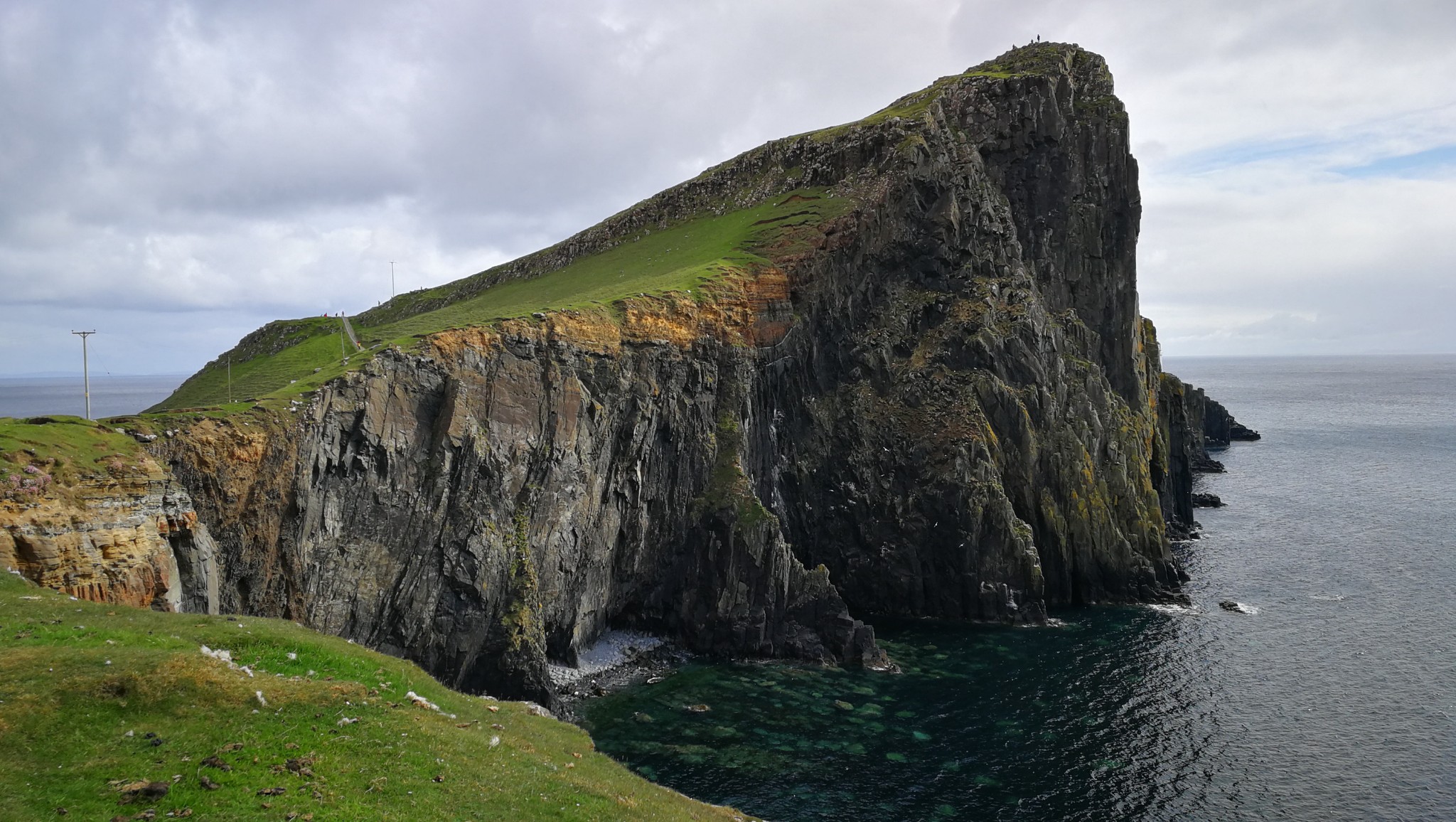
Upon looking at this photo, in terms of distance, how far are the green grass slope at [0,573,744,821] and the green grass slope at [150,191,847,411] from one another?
1040 inches

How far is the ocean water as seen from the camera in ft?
135

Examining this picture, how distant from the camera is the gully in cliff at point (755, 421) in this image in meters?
48.0

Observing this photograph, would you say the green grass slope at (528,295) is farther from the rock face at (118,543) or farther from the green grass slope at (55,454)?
the rock face at (118,543)

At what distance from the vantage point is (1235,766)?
144 feet

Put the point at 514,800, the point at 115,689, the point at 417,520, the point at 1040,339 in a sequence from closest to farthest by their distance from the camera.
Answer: the point at 115,689
the point at 514,800
the point at 417,520
the point at 1040,339

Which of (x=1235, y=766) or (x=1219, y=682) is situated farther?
(x=1219, y=682)

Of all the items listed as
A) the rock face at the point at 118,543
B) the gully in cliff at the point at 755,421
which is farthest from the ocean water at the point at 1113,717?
the rock face at the point at 118,543

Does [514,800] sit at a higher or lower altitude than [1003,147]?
lower

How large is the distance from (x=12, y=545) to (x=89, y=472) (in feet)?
15.5

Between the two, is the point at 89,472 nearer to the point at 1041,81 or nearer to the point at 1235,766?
the point at 1235,766

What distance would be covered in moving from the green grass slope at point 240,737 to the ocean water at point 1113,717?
55.8ft

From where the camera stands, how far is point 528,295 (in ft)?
286

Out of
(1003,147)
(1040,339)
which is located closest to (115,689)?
(1040,339)

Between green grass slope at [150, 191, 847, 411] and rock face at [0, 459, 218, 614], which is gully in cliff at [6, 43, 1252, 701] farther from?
rock face at [0, 459, 218, 614]
